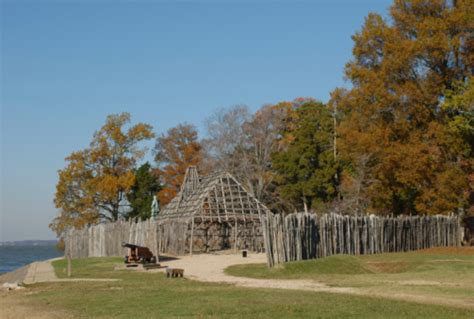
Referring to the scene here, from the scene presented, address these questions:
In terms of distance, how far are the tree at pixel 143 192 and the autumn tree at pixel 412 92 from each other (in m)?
25.4

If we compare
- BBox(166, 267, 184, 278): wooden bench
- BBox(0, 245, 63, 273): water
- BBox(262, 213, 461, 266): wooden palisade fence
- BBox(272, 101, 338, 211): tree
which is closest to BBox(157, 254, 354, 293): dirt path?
BBox(166, 267, 184, 278): wooden bench

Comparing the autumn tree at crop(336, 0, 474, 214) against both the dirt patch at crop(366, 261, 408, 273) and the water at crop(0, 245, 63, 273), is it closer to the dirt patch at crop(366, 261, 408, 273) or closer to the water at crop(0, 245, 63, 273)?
the dirt patch at crop(366, 261, 408, 273)

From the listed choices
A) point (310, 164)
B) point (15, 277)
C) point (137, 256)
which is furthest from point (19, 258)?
point (137, 256)

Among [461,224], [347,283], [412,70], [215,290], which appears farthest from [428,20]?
[215,290]

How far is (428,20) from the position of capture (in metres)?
33.2

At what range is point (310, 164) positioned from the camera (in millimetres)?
50969

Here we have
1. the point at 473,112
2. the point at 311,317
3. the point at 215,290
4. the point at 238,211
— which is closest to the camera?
the point at 311,317

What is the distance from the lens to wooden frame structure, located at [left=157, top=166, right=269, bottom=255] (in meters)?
38.5

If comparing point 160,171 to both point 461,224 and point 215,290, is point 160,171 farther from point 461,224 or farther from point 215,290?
point 215,290

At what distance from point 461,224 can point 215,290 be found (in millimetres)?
23533

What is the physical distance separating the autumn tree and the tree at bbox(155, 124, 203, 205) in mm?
26276

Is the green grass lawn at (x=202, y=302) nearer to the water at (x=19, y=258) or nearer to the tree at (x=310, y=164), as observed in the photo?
the tree at (x=310, y=164)

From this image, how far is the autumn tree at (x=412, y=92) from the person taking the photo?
32875 millimetres

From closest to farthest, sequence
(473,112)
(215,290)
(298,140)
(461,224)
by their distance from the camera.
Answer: (215,290) → (473,112) → (461,224) → (298,140)
